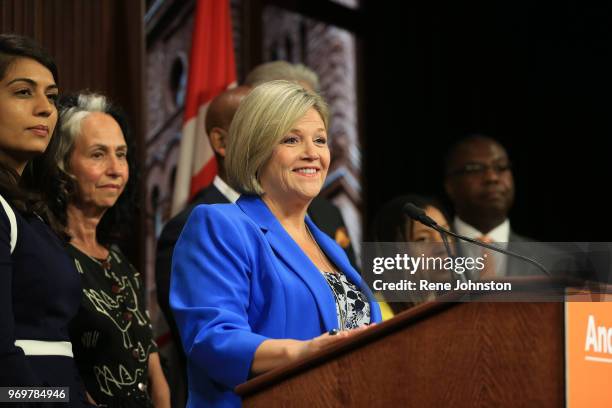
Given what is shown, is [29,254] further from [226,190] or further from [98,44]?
[98,44]

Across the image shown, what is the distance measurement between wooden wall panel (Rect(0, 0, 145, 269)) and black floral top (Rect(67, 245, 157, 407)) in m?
0.78

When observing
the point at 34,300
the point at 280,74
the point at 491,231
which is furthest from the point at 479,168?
the point at 34,300

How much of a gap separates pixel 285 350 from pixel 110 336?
3.26 feet

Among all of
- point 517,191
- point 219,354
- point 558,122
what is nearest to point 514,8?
point 558,122

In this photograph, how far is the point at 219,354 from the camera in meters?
1.89

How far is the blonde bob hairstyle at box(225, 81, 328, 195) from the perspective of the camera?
88.0 inches

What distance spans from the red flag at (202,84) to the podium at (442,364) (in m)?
2.34

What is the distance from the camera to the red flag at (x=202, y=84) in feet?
13.0

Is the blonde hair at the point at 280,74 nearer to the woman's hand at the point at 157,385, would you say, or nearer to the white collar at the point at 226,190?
the white collar at the point at 226,190

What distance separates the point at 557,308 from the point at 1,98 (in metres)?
1.48

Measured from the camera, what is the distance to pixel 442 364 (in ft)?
5.20

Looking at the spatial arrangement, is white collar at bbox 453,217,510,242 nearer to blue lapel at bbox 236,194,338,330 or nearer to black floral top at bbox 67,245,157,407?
black floral top at bbox 67,245,157,407

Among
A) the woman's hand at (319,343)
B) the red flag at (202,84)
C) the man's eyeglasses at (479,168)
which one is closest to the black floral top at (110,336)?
the woman's hand at (319,343)

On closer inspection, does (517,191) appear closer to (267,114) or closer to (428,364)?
(267,114)
